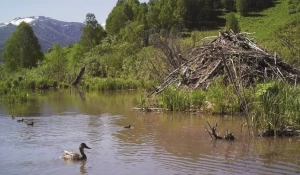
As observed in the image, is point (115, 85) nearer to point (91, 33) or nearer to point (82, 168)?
point (82, 168)

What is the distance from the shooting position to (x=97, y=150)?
12.8 metres

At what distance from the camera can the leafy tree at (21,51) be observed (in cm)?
7600

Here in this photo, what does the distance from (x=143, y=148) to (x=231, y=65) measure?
9.10m

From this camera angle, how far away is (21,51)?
75312 mm

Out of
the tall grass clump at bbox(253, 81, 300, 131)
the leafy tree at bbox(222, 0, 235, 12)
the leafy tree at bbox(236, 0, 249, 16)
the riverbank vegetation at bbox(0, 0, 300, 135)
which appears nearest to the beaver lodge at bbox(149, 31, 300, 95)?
the riverbank vegetation at bbox(0, 0, 300, 135)

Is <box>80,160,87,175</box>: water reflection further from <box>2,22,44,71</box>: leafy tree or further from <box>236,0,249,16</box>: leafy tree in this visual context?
<box>236,0,249,16</box>: leafy tree

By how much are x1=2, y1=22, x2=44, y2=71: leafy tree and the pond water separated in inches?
2299

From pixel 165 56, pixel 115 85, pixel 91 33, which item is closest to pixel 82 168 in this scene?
pixel 165 56

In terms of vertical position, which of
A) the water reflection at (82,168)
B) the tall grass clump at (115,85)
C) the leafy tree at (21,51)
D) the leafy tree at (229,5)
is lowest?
the water reflection at (82,168)

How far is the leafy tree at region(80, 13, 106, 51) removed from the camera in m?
84.6

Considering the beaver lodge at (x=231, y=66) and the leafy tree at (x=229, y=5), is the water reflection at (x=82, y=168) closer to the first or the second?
the beaver lodge at (x=231, y=66)

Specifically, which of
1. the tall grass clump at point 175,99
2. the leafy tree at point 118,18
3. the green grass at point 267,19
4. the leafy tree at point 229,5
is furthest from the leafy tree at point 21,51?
the tall grass clump at point 175,99

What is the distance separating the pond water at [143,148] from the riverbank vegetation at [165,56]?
1.02 metres

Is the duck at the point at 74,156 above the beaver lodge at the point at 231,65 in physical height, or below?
below
